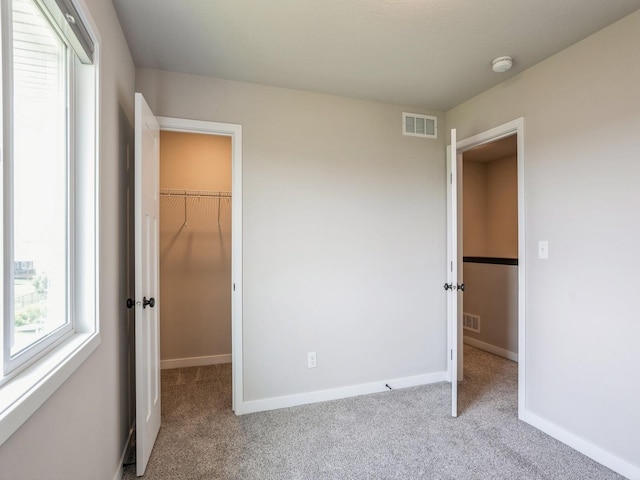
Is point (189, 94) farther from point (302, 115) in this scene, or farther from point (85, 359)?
point (85, 359)

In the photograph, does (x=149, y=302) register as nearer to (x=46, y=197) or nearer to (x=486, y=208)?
(x=46, y=197)

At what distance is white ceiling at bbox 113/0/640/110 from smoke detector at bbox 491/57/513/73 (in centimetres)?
4

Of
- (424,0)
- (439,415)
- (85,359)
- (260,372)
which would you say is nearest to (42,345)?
(85,359)

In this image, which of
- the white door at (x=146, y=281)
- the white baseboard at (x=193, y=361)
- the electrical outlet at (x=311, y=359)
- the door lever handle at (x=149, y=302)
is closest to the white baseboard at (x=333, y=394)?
the electrical outlet at (x=311, y=359)

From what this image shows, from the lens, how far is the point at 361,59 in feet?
7.52

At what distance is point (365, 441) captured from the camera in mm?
2178

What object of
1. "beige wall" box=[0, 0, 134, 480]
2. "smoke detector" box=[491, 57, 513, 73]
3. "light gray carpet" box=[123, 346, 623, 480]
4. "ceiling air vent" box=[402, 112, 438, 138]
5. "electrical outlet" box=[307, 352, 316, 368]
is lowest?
"light gray carpet" box=[123, 346, 623, 480]

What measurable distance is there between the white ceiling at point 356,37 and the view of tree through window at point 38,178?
2.54ft

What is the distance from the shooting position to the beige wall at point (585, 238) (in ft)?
6.07

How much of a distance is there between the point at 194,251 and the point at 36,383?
2722 millimetres

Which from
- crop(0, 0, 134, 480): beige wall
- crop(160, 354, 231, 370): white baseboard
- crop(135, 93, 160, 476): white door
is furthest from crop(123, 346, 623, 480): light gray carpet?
crop(160, 354, 231, 370): white baseboard

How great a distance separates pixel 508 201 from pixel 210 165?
3668mm

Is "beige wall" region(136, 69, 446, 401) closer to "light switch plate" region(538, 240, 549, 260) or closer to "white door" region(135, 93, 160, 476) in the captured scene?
"white door" region(135, 93, 160, 476)

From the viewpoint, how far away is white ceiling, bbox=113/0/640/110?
177 centimetres
